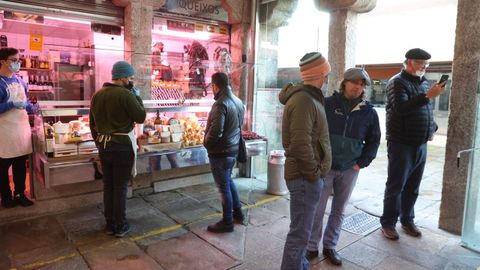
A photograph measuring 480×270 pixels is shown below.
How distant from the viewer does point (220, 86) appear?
3568mm

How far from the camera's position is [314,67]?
252 centimetres

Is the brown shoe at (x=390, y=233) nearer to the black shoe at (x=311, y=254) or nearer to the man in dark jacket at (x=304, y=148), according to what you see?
the black shoe at (x=311, y=254)

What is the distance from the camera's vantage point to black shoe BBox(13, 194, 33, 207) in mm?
4020

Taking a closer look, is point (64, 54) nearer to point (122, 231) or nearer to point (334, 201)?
point (122, 231)

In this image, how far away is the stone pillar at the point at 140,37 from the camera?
4.69 metres

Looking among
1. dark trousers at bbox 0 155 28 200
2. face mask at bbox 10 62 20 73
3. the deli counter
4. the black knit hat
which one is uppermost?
Result: the black knit hat

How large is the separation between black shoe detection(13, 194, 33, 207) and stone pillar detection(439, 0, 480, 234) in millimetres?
4737

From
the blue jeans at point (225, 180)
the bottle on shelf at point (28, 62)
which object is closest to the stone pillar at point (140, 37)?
the bottle on shelf at point (28, 62)

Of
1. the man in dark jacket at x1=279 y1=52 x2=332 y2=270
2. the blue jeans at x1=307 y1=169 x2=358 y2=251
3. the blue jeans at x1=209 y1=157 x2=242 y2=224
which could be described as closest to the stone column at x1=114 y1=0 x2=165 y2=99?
the blue jeans at x1=209 y1=157 x2=242 y2=224

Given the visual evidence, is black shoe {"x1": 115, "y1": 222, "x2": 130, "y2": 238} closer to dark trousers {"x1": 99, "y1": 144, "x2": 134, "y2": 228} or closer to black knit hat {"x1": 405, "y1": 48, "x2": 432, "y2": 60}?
dark trousers {"x1": 99, "y1": 144, "x2": 134, "y2": 228}

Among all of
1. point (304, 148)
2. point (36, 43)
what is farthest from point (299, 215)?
point (36, 43)

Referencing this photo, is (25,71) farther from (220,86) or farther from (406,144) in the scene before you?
(406,144)

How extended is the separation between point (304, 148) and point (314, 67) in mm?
614

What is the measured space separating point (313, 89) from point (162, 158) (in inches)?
101
